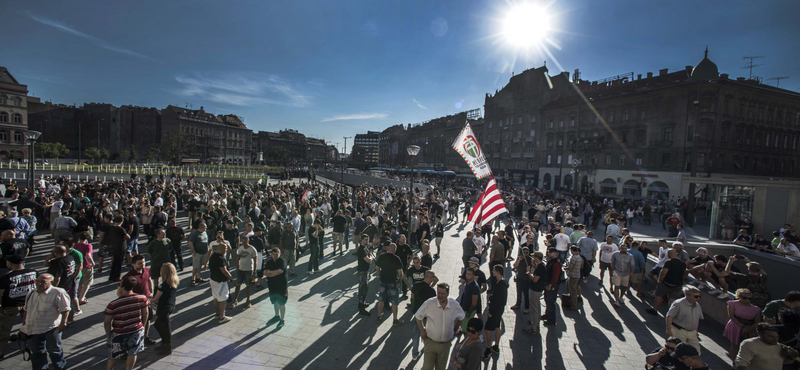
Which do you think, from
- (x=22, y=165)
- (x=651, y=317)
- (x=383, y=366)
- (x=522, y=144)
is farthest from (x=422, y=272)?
(x=522, y=144)

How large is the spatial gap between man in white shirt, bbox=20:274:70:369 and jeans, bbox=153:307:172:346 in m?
1.10

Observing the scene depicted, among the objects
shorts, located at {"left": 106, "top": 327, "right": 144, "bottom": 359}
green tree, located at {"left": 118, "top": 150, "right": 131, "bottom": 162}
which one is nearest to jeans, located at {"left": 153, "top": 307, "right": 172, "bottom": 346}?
shorts, located at {"left": 106, "top": 327, "right": 144, "bottom": 359}

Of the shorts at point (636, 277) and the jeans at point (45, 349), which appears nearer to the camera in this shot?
the jeans at point (45, 349)

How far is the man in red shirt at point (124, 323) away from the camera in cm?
448

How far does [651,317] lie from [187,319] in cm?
1021

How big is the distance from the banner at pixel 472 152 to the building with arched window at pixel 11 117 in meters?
74.7

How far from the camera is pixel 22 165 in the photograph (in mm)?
34000

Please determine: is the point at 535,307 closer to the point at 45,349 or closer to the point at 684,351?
the point at 684,351

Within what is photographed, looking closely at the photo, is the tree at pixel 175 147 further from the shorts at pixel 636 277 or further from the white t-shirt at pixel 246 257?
the shorts at pixel 636 277

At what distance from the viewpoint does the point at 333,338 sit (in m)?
6.31

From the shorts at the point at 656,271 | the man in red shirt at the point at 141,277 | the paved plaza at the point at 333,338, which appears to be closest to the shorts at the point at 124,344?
Answer: the man in red shirt at the point at 141,277

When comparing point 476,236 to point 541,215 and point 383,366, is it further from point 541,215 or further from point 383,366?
point 541,215

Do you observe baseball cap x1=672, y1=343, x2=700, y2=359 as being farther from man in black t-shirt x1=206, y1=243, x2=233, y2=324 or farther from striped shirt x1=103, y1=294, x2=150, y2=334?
man in black t-shirt x1=206, y1=243, x2=233, y2=324

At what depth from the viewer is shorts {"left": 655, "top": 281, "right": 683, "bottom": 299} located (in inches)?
306
